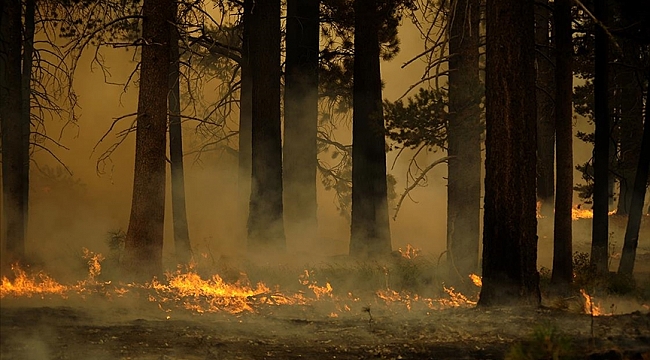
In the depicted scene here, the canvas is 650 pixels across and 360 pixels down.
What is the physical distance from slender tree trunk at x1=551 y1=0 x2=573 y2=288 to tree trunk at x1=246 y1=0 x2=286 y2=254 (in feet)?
19.0

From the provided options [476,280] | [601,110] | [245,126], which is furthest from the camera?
[245,126]

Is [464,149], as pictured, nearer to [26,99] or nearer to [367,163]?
[367,163]

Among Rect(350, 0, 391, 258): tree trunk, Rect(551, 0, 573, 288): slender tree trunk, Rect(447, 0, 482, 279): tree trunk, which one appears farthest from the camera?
Rect(350, 0, 391, 258): tree trunk

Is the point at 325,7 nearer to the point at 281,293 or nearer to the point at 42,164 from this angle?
the point at 281,293

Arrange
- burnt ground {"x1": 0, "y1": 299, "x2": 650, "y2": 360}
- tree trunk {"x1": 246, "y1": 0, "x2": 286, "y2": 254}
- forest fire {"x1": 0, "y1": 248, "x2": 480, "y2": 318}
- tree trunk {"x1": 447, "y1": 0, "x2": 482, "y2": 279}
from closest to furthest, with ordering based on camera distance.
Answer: burnt ground {"x1": 0, "y1": 299, "x2": 650, "y2": 360} → forest fire {"x1": 0, "y1": 248, "x2": 480, "y2": 318} → tree trunk {"x1": 447, "y1": 0, "x2": 482, "y2": 279} → tree trunk {"x1": 246, "y1": 0, "x2": 286, "y2": 254}

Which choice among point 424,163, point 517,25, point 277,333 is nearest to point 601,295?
point 517,25

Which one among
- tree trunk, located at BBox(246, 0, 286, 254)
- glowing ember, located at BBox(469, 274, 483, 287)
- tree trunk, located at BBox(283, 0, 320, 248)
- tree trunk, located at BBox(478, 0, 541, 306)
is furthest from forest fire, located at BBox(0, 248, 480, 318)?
tree trunk, located at BBox(283, 0, 320, 248)

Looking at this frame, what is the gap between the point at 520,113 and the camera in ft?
36.9

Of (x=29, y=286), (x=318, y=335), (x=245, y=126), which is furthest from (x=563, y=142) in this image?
(x=29, y=286)

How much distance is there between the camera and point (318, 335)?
988cm

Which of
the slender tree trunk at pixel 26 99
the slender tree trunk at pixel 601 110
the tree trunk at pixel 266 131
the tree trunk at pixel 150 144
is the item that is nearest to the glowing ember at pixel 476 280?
the slender tree trunk at pixel 601 110

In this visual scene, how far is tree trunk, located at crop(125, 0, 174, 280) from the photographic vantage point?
13703mm

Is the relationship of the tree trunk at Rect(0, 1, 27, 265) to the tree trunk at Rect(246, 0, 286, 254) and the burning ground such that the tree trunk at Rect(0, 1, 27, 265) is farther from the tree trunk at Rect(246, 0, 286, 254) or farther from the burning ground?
the tree trunk at Rect(246, 0, 286, 254)

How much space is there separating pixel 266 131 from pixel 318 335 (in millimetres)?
7905
